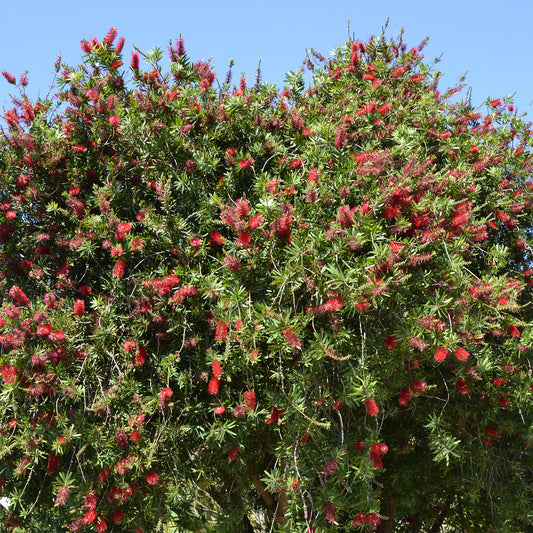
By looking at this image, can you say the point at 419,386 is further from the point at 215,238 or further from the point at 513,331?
the point at 215,238

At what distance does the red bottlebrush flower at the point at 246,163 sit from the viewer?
3830 mm

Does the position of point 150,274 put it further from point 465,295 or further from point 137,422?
point 465,295

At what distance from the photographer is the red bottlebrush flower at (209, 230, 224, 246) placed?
352 cm

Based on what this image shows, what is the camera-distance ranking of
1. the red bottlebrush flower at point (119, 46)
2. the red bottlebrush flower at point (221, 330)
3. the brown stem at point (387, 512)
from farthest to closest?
the brown stem at point (387, 512) < the red bottlebrush flower at point (119, 46) < the red bottlebrush flower at point (221, 330)

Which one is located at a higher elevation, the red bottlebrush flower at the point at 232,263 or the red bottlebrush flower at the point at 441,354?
the red bottlebrush flower at the point at 232,263

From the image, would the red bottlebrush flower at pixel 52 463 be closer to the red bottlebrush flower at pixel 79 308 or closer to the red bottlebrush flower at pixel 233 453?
the red bottlebrush flower at pixel 79 308

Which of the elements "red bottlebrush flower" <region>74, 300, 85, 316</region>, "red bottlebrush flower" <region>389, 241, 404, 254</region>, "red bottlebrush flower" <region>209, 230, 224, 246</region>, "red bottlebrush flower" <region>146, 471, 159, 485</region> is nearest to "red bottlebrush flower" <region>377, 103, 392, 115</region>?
"red bottlebrush flower" <region>389, 241, 404, 254</region>

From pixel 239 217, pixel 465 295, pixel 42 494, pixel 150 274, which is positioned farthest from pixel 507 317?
pixel 42 494

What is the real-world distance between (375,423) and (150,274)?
5.29 feet

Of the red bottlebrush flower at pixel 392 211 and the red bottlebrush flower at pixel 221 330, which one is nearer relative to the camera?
the red bottlebrush flower at pixel 221 330

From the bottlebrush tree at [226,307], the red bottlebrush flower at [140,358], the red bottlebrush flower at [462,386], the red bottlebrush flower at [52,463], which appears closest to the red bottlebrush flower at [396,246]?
the bottlebrush tree at [226,307]

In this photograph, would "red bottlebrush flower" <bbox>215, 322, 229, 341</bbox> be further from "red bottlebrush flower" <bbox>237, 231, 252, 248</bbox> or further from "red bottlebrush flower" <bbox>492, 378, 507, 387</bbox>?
"red bottlebrush flower" <bbox>492, 378, 507, 387</bbox>

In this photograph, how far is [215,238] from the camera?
3.55 m

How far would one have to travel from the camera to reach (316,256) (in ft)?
10.1
